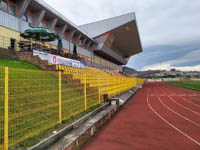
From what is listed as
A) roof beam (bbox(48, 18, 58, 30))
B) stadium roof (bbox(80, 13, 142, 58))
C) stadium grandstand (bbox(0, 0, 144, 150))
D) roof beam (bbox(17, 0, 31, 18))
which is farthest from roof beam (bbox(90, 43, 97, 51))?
roof beam (bbox(17, 0, 31, 18))

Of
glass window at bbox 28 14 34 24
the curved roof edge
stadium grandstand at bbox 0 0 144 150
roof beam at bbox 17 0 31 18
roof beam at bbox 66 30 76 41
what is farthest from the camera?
the curved roof edge

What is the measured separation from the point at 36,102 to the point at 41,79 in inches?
31.9

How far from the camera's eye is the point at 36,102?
4.07 m

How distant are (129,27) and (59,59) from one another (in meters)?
31.2

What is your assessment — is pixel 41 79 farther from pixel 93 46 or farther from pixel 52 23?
pixel 93 46

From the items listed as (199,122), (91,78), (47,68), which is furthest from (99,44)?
(199,122)

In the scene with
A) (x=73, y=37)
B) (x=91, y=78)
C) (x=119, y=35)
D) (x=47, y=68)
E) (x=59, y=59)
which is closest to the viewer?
(x=91, y=78)

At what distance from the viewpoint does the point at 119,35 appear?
44.1 meters

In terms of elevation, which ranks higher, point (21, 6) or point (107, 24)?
point (107, 24)

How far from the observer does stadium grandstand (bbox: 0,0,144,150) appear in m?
3.23

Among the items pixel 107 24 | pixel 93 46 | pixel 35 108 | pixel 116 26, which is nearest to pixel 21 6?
pixel 35 108

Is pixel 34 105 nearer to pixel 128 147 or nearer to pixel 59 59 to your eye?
pixel 128 147

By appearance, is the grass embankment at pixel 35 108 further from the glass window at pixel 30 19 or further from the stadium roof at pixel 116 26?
the stadium roof at pixel 116 26

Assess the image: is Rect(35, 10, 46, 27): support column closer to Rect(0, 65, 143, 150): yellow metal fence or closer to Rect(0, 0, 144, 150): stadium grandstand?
Rect(0, 0, 144, 150): stadium grandstand
